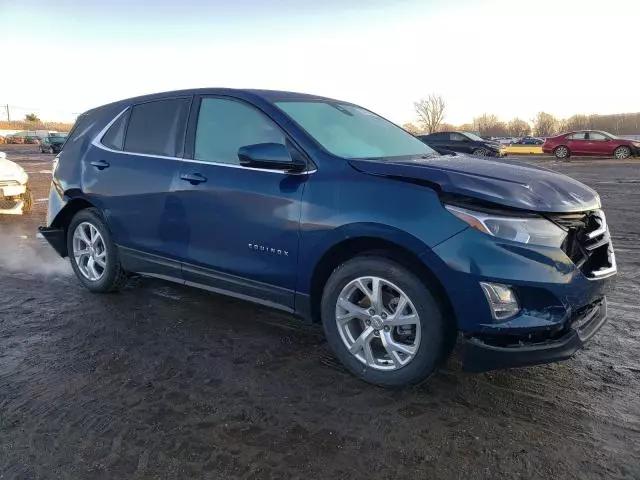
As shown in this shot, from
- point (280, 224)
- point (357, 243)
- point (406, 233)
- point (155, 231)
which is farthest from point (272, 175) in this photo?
point (155, 231)

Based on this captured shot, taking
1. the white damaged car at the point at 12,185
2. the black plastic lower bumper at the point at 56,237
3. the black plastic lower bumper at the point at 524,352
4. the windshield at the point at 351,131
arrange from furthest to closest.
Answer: the white damaged car at the point at 12,185 < the black plastic lower bumper at the point at 56,237 < the windshield at the point at 351,131 < the black plastic lower bumper at the point at 524,352

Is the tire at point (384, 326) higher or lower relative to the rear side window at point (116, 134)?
lower

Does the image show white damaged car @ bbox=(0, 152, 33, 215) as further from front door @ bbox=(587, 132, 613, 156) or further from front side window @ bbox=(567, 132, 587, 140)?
front door @ bbox=(587, 132, 613, 156)

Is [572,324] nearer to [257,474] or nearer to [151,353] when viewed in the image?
[257,474]

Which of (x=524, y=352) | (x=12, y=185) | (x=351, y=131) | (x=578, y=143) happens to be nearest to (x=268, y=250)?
(x=351, y=131)

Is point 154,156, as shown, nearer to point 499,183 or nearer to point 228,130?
point 228,130

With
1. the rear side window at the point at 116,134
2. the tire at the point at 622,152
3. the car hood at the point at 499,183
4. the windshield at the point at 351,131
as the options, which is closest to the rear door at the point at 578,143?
the tire at the point at 622,152

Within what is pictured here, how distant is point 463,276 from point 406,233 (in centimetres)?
38

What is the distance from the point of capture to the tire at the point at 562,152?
26859 millimetres

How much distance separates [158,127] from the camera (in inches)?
168

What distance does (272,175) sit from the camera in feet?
11.1

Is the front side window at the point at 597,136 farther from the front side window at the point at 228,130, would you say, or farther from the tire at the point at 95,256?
the tire at the point at 95,256

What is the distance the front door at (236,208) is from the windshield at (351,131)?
24 centimetres

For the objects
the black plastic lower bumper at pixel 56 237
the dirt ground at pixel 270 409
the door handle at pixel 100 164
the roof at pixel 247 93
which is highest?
the roof at pixel 247 93
